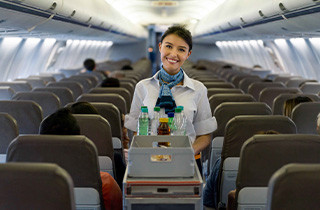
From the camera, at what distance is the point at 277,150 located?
3.22 m

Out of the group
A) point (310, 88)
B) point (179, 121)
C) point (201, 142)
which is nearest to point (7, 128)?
point (179, 121)

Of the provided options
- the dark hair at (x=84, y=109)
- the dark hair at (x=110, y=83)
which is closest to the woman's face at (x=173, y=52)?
the dark hair at (x=84, y=109)

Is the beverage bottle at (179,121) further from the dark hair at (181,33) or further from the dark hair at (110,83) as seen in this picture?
the dark hair at (110,83)

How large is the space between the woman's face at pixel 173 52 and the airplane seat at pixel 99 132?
0.96m

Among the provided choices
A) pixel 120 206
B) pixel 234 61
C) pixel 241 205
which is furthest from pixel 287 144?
pixel 234 61

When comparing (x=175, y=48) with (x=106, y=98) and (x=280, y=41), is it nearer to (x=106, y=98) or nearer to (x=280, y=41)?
(x=106, y=98)

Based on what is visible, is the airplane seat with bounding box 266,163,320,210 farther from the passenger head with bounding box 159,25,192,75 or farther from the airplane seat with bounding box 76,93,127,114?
the airplane seat with bounding box 76,93,127,114

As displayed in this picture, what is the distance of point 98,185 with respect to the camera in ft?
10.6

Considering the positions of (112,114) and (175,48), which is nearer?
(175,48)

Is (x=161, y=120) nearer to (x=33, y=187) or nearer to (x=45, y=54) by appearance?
(x=33, y=187)

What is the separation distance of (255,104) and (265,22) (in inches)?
194

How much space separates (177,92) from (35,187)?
186 centimetres

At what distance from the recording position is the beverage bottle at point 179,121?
3554 mm

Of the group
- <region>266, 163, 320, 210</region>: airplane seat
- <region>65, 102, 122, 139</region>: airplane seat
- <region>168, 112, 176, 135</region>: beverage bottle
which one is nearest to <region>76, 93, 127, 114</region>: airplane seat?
<region>65, 102, 122, 139</region>: airplane seat
